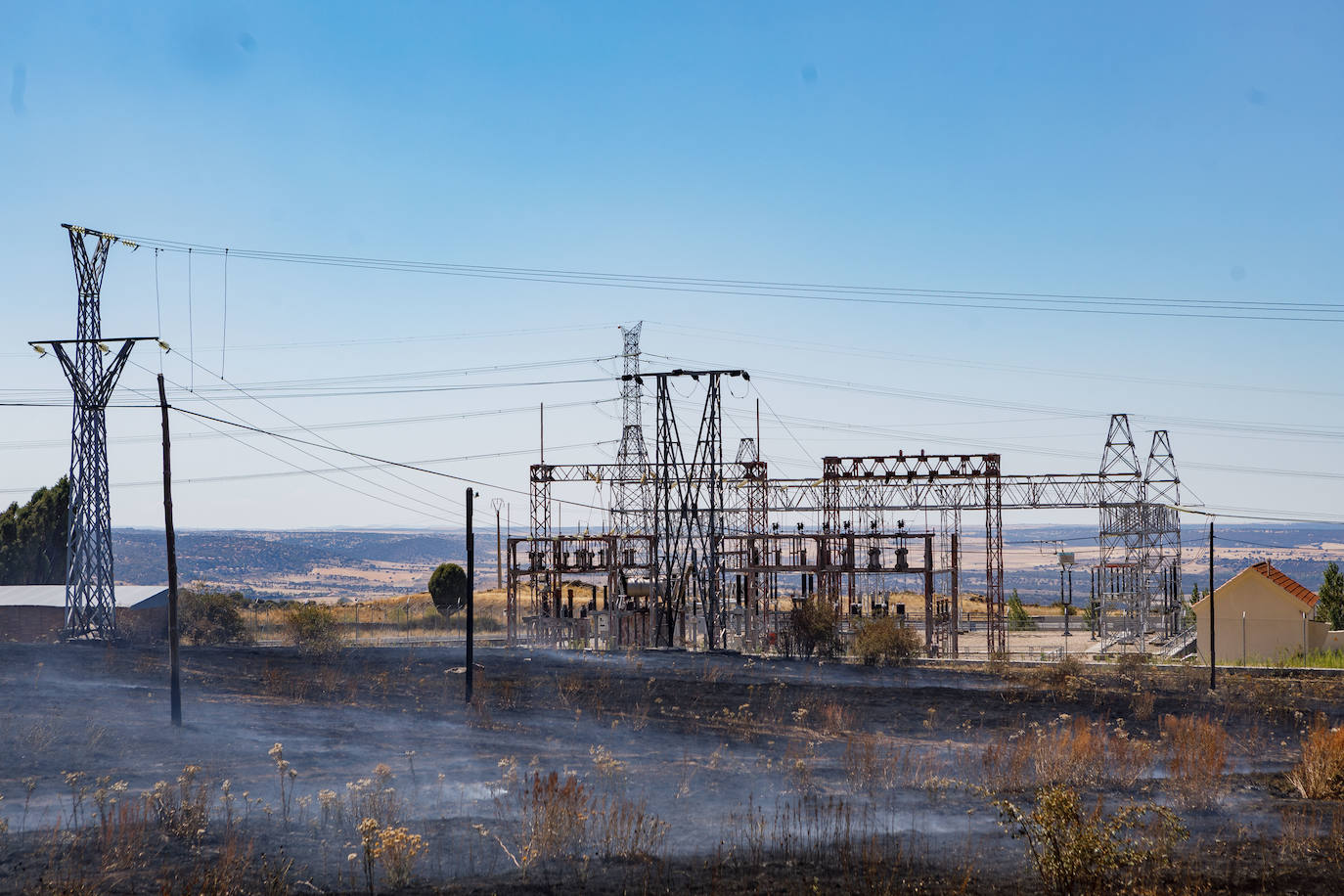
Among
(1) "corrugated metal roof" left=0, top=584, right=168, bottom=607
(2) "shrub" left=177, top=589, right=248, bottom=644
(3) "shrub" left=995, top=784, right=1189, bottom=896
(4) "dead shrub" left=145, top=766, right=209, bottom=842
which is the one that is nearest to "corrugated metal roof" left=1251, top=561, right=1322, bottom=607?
(3) "shrub" left=995, top=784, right=1189, bottom=896

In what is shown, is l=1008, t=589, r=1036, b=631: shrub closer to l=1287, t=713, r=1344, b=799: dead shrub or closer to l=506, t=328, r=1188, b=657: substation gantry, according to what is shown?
l=506, t=328, r=1188, b=657: substation gantry

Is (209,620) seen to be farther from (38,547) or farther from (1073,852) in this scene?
(1073,852)

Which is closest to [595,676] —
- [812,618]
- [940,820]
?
[812,618]

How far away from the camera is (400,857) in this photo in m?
12.5

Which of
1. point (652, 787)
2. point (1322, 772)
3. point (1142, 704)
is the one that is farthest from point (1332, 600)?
point (652, 787)

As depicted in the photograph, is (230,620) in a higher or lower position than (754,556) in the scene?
lower

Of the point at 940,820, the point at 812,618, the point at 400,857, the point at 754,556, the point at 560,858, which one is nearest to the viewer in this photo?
the point at 400,857

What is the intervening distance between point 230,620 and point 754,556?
2959 cm

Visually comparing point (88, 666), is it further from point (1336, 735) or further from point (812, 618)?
point (1336, 735)

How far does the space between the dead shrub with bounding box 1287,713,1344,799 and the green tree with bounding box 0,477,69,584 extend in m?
70.4

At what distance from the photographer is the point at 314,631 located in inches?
1759

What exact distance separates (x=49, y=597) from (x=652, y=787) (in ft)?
144

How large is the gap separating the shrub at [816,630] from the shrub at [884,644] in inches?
121

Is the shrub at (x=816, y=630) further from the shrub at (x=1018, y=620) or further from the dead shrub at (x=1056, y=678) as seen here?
the shrub at (x=1018, y=620)
